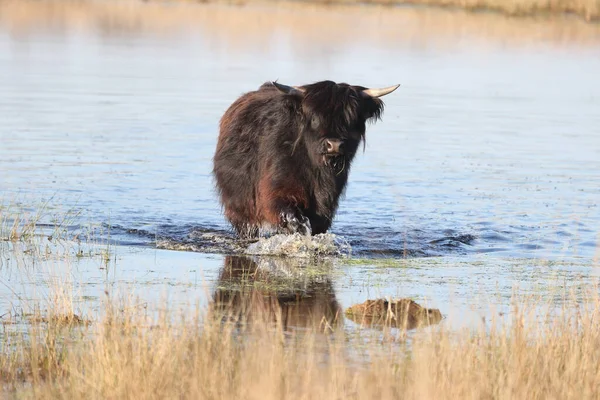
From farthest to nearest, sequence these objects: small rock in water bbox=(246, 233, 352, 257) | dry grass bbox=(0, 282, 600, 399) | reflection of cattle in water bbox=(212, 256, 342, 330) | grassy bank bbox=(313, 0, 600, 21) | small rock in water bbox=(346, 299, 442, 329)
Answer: grassy bank bbox=(313, 0, 600, 21) → small rock in water bbox=(246, 233, 352, 257) → reflection of cattle in water bbox=(212, 256, 342, 330) → small rock in water bbox=(346, 299, 442, 329) → dry grass bbox=(0, 282, 600, 399)

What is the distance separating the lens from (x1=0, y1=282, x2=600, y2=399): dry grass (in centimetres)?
507

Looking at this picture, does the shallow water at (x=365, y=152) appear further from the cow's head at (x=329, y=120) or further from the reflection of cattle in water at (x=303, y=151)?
the cow's head at (x=329, y=120)

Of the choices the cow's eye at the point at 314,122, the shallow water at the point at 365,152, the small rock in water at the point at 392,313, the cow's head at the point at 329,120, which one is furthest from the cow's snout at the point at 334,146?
the small rock in water at the point at 392,313

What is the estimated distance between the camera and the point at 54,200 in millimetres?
11227

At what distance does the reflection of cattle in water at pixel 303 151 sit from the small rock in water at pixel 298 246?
0.25 feet

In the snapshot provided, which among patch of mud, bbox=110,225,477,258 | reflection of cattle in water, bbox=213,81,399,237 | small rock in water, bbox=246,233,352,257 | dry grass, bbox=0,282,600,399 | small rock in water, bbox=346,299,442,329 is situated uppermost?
reflection of cattle in water, bbox=213,81,399,237

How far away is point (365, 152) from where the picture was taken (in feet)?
51.9

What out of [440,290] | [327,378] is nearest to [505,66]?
[440,290]

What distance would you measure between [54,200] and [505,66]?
18505mm

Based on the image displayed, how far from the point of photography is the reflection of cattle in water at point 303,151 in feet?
30.6

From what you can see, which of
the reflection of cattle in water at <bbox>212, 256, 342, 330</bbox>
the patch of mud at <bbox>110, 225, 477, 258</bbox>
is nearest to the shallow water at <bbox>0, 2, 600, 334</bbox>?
the patch of mud at <bbox>110, 225, 477, 258</bbox>

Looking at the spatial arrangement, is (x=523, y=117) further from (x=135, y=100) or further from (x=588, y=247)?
(x=588, y=247)

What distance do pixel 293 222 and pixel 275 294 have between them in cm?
175

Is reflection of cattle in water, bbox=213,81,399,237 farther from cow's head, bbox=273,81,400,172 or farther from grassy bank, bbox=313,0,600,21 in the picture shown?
grassy bank, bbox=313,0,600,21
